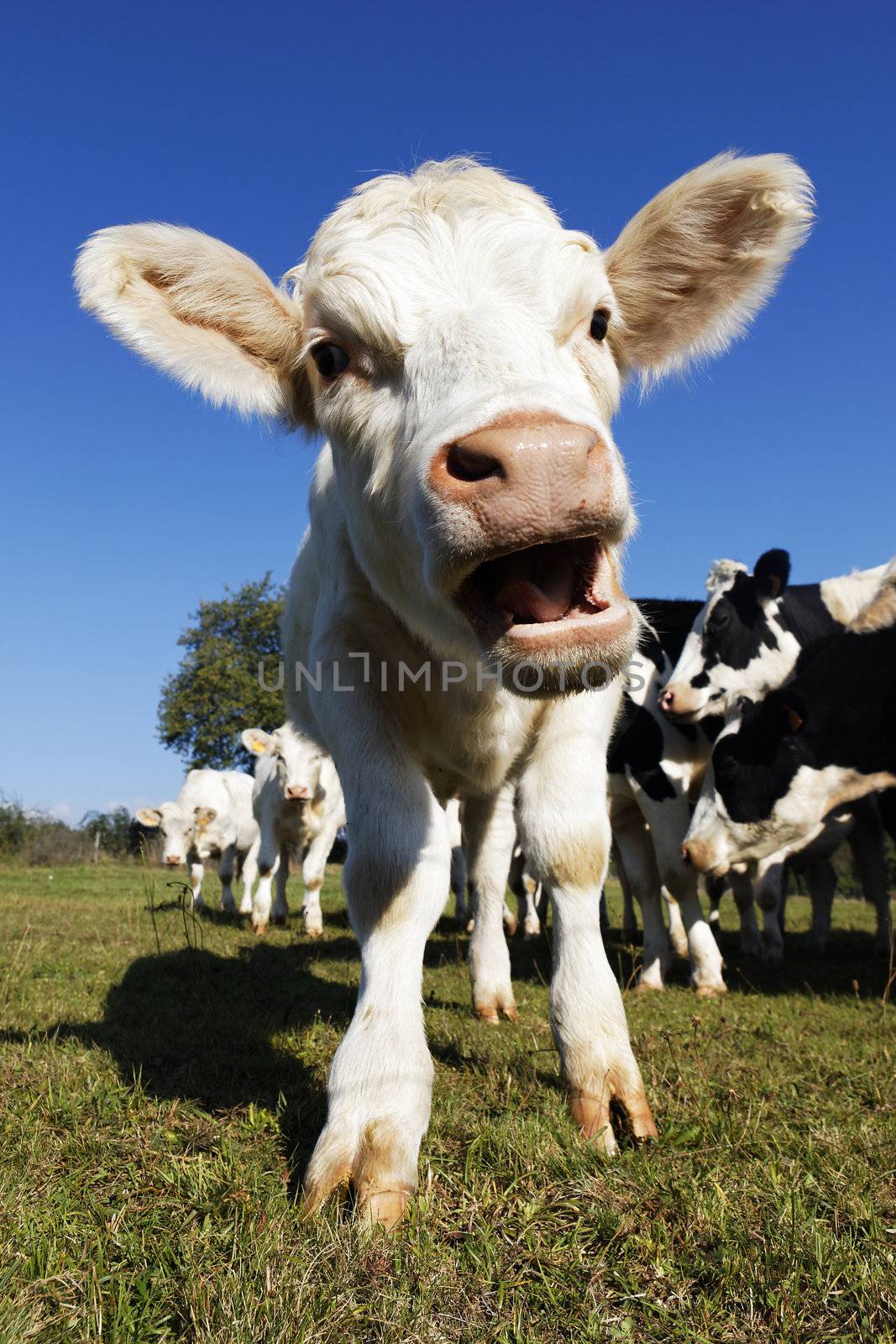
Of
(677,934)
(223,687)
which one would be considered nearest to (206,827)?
(677,934)

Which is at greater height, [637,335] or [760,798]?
[637,335]

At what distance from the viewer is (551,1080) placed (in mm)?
3357

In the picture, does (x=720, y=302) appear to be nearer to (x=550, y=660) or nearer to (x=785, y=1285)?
(x=550, y=660)

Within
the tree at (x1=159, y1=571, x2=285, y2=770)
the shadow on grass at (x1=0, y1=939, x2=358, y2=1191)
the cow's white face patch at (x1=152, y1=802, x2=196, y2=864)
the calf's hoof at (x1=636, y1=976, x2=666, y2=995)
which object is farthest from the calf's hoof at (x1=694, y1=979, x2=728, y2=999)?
the tree at (x1=159, y1=571, x2=285, y2=770)

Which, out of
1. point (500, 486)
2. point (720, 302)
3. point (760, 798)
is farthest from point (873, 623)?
point (500, 486)

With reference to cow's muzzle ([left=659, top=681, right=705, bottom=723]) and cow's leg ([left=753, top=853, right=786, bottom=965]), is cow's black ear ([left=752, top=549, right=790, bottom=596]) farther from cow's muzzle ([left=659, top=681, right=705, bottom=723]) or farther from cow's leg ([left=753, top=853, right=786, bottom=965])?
cow's leg ([left=753, top=853, right=786, bottom=965])

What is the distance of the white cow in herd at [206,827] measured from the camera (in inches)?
571

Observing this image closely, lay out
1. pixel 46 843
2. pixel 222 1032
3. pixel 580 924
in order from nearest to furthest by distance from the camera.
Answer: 1. pixel 580 924
2. pixel 222 1032
3. pixel 46 843

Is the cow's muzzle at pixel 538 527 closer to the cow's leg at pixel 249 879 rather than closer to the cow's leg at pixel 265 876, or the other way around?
the cow's leg at pixel 265 876

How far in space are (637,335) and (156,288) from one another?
1.65 metres

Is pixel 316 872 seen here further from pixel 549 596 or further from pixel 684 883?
pixel 549 596

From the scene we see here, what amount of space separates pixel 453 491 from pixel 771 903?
307 inches

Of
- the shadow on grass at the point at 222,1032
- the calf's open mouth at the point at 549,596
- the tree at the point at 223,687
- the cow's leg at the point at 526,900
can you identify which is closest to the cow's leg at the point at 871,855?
the cow's leg at the point at 526,900

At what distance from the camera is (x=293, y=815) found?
38.5 feet
